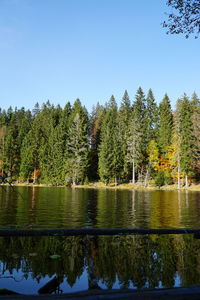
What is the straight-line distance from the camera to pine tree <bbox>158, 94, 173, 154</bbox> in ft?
205

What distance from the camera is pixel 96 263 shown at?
20.2 feet

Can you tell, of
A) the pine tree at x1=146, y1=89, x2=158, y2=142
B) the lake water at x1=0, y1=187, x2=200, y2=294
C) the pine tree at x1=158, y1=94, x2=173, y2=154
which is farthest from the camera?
the pine tree at x1=146, y1=89, x2=158, y2=142

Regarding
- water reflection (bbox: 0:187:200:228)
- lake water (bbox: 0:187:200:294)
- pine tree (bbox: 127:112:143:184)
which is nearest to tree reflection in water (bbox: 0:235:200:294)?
lake water (bbox: 0:187:200:294)

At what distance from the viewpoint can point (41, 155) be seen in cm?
7188

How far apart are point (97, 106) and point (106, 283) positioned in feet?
358

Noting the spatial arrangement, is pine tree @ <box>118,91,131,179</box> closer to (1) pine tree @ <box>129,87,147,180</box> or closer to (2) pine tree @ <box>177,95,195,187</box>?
(1) pine tree @ <box>129,87,147,180</box>

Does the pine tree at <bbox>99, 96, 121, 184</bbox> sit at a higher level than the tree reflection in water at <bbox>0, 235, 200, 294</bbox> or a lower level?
higher

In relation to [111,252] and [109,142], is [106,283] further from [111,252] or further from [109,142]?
[109,142]

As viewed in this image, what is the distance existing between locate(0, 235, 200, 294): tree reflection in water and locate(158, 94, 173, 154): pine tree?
55.1 m

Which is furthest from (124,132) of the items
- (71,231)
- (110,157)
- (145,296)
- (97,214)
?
(145,296)

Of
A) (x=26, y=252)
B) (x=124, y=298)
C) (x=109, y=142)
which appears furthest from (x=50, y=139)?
(x=124, y=298)

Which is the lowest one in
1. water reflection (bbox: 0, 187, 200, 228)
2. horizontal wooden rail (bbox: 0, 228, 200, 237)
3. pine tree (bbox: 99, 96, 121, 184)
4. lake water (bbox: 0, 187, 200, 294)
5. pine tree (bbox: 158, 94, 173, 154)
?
water reflection (bbox: 0, 187, 200, 228)

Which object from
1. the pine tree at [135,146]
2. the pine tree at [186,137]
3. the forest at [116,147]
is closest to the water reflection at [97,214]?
the pine tree at [186,137]

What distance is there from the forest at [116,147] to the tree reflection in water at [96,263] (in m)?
46.4
